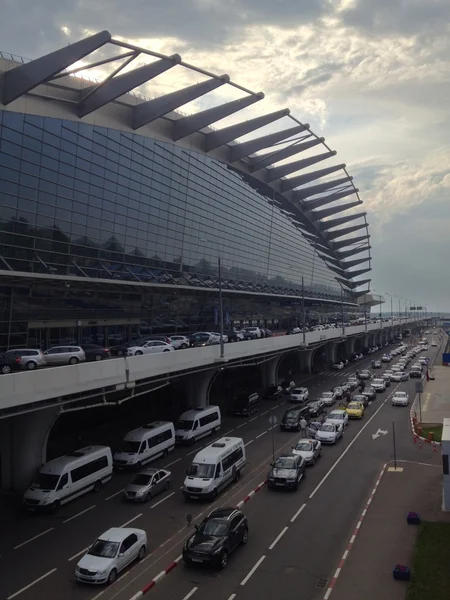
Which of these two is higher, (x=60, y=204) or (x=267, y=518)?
(x=60, y=204)

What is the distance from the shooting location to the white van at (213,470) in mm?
22359

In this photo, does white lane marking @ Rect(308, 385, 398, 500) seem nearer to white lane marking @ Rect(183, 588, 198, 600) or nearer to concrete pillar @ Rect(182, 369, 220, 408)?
white lane marking @ Rect(183, 588, 198, 600)

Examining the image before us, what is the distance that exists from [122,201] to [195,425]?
2487cm

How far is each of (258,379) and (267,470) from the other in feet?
109

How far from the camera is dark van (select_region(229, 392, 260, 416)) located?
4219 cm

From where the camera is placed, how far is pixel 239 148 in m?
66.0

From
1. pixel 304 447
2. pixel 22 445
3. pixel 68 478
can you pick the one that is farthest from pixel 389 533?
pixel 22 445

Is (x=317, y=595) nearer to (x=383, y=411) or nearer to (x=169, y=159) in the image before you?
(x=383, y=411)

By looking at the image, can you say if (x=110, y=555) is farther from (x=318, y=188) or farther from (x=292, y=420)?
(x=318, y=188)

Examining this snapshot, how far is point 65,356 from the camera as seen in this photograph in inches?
1166

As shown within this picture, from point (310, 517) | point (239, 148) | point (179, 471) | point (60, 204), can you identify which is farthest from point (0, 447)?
point (239, 148)

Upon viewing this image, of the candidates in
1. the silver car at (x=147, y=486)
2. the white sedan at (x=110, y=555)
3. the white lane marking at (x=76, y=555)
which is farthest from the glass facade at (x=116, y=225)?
the white sedan at (x=110, y=555)

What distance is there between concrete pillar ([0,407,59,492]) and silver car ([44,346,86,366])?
18.4ft

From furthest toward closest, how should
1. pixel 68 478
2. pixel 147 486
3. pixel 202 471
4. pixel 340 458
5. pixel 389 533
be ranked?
pixel 340 458
pixel 202 471
pixel 147 486
pixel 68 478
pixel 389 533
